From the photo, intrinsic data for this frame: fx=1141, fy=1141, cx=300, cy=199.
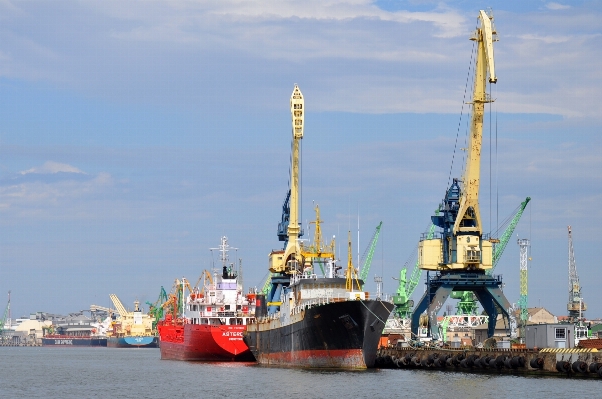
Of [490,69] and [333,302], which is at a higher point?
[490,69]

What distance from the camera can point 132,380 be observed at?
82.4m

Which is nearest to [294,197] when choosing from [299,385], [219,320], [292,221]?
[292,221]

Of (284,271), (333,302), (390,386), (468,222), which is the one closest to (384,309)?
(333,302)

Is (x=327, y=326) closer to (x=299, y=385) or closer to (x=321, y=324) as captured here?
(x=321, y=324)

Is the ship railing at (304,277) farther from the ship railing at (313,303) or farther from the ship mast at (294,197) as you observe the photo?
the ship mast at (294,197)

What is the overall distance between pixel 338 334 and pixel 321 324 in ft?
4.70

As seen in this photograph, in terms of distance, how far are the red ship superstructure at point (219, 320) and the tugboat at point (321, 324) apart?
78.4 inches

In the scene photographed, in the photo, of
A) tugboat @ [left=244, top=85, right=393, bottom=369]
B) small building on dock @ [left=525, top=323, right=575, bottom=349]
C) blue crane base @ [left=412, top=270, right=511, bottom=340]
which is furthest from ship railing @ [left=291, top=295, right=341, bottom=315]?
blue crane base @ [left=412, top=270, right=511, bottom=340]

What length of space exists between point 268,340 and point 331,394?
3053cm

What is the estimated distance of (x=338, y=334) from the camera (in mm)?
77062

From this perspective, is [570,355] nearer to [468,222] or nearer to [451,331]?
[468,222]

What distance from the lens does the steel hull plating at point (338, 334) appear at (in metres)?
75.5

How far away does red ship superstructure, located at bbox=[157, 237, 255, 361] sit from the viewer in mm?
102312

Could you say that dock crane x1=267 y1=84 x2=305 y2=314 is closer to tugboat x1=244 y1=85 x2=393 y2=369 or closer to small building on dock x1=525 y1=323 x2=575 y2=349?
tugboat x1=244 y1=85 x2=393 y2=369
